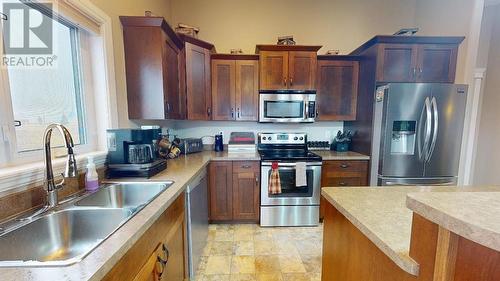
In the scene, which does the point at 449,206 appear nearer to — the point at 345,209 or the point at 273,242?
the point at 345,209

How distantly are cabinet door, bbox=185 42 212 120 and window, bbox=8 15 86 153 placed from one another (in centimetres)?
116

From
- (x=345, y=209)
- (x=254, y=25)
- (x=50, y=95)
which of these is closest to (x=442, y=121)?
(x=345, y=209)

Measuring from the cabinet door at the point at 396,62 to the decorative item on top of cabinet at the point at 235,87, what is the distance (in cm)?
145

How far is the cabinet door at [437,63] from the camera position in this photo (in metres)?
2.48

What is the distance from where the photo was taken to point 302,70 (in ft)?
9.12

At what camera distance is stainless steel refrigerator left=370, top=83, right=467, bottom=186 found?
7.58ft

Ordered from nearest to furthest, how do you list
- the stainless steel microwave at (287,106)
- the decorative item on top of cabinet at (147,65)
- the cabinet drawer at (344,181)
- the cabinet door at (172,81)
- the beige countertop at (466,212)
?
1. the beige countertop at (466,212)
2. the decorative item on top of cabinet at (147,65)
3. the cabinet door at (172,81)
4. the cabinet drawer at (344,181)
5. the stainless steel microwave at (287,106)

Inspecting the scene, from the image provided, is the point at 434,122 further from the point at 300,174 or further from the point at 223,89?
the point at 223,89

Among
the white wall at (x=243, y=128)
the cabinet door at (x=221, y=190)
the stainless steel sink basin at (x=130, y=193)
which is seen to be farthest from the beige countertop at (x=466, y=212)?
the white wall at (x=243, y=128)

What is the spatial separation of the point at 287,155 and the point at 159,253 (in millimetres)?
1940

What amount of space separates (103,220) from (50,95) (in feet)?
2.87

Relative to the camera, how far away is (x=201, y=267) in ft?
6.47

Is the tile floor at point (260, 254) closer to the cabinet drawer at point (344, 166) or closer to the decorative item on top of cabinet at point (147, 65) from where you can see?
the cabinet drawer at point (344, 166)

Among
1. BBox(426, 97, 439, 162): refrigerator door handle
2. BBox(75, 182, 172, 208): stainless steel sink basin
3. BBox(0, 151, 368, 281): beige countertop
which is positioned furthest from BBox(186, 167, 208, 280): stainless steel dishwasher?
BBox(426, 97, 439, 162): refrigerator door handle
